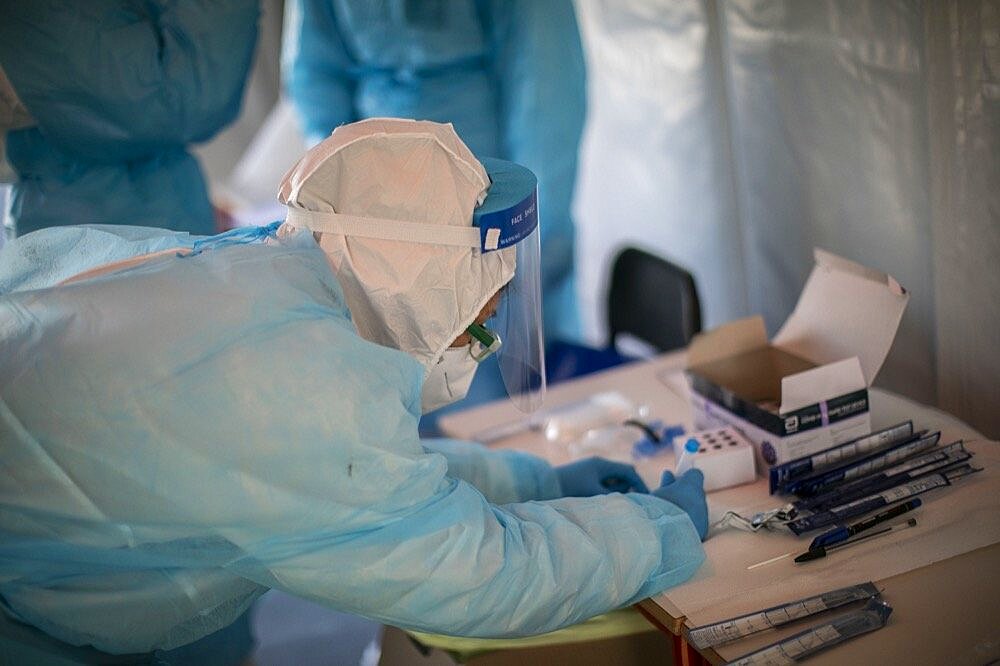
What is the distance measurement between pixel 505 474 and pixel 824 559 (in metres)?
0.52

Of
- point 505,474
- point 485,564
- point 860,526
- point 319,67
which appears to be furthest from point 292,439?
point 319,67

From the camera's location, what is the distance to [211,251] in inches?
49.6

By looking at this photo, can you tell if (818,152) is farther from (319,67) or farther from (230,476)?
(230,476)

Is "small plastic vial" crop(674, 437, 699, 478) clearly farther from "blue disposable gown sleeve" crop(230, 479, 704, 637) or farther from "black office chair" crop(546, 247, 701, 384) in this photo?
"black office chair" crop(546, 247, 701, 384)

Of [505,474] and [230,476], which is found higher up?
[230,476]

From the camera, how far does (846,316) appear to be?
5.40ft

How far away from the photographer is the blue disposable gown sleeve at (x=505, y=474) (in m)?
1.59

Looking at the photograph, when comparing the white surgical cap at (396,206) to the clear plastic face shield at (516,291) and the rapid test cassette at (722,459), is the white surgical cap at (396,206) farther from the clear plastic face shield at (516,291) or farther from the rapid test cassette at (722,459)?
the rapid test cassette at (722,459)

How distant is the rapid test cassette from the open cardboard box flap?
10cm

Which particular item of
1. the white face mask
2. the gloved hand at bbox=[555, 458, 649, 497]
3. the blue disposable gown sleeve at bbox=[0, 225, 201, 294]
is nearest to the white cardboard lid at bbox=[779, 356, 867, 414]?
the gloved hand at bbox=[555, 458, 649, 497]

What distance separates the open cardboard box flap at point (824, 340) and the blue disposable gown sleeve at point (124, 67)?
1381 mm

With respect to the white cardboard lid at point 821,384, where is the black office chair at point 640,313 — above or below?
below

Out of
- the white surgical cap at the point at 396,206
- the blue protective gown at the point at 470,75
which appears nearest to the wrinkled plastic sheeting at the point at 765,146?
the blue protective gown at the point at 470,75

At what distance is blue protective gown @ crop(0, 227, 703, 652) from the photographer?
1.12 m
